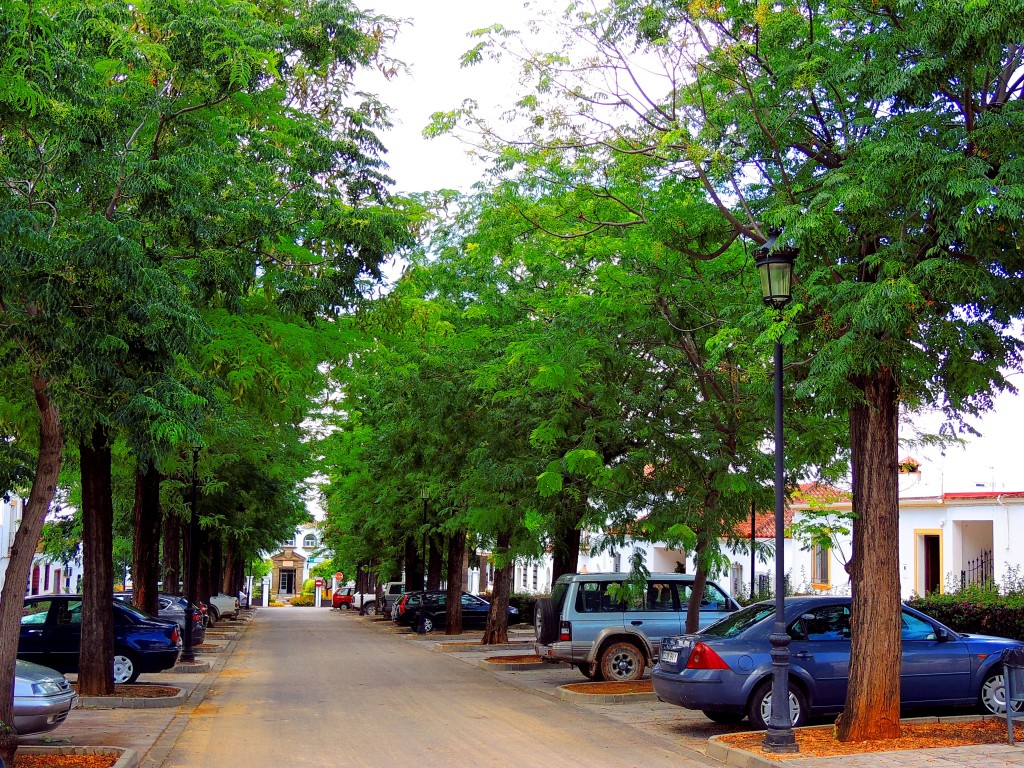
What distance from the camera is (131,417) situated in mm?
10188

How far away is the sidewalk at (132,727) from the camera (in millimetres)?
11812

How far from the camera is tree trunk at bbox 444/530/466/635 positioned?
35.6 m

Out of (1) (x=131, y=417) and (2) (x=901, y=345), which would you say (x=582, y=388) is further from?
(1) (x=131, y=417)

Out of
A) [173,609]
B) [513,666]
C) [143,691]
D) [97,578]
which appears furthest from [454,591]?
[97,578]

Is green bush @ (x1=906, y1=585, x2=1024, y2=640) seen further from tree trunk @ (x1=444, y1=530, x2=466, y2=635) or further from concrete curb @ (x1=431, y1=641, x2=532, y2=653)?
tree trunk @ (x1=444, y1=530, x2=466, y2=635)

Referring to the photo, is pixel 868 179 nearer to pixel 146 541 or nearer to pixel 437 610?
pixel 146 541

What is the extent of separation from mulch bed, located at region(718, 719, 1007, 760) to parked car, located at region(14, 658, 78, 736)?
24.0 feet

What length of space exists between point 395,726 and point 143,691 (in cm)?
534

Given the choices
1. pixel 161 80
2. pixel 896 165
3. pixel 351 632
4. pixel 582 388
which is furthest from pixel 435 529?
pixel 896 165

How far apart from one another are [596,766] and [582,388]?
752cm

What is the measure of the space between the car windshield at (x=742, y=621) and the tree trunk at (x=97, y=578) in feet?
29.3

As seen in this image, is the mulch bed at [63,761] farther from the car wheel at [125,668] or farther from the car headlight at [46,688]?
the car wheel at [125,668]

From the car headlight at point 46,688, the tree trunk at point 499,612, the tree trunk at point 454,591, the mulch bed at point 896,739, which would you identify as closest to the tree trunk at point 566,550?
the tree trunk at point 499,612

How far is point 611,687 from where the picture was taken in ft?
59.7
